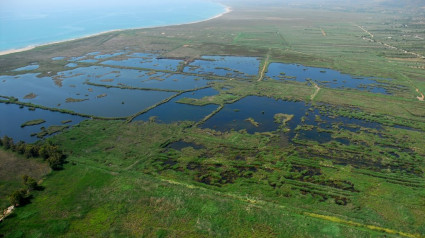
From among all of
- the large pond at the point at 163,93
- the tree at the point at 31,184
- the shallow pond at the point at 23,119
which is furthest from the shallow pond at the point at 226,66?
the tree at the point at 31,184

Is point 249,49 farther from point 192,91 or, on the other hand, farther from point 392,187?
point 392,187

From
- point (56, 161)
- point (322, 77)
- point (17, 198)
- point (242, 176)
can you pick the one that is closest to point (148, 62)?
point (322, 77)

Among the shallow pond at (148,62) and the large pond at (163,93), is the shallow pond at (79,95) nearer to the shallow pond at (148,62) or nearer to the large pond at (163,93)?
the large pond at (163,93)

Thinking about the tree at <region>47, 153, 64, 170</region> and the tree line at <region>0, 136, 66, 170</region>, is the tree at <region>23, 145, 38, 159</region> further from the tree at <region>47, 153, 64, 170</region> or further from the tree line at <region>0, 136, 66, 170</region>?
the tree at <region>47, 153, 64, 170</region>

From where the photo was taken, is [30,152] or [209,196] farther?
[30,152]

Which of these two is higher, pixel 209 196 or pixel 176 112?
pixel 176 112

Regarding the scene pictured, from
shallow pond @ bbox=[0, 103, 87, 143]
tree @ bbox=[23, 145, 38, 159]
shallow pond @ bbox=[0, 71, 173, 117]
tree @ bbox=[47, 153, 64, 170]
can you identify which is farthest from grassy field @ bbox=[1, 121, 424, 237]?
shallow pond @ bbox=[0, 71, 173, 117]

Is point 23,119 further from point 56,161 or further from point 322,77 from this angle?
point 322,77
